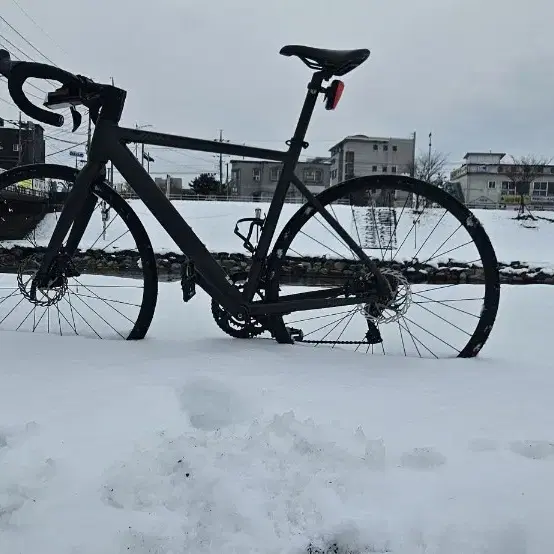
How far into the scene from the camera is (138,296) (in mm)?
3084

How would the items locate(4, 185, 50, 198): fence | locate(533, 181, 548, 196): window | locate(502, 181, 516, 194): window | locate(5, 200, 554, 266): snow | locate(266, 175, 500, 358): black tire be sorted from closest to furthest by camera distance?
locate(266, 175, 500, 358): black tire, locate(4, 185, 50, 198): fence, locate(5, 200, 554, 266): snow, locate(502, 181, 516, 194): window, locate(533, 181, 548, 196): window

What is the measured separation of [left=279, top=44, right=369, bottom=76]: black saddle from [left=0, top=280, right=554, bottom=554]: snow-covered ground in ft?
4.07

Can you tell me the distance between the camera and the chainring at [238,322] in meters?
2.29

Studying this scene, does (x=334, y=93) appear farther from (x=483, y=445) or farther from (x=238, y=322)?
(x=483, y=445)

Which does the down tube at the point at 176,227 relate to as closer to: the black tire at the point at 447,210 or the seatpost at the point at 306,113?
the black tire at the point at 447,210

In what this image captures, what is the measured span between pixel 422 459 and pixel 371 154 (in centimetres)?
4189

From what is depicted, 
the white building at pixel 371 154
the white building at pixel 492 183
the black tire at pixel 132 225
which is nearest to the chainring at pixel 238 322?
the black tire at pixel 132 225

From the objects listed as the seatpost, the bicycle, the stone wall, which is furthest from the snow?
the seatpost

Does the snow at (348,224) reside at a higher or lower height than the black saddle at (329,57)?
lower

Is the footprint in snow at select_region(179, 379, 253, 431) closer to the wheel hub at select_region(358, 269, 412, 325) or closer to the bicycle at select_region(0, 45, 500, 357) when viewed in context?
the bicycle at select_region(0, 45, 500, 357)

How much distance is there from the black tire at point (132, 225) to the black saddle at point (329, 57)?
39.2 inches

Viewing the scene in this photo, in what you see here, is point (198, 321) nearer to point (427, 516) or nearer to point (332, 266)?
point (427, 516)

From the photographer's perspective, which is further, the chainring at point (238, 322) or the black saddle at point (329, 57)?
the chainring at point (238, 322)

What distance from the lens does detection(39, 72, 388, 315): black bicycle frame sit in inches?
86.9
